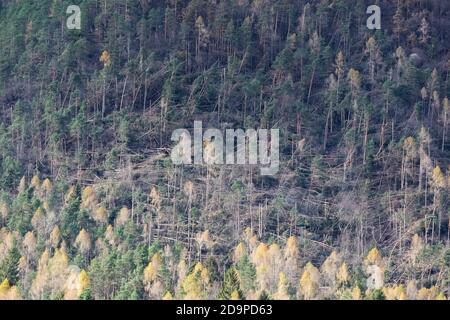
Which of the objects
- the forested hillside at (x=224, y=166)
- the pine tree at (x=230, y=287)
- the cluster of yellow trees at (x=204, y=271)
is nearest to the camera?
the pine tree at (x=230, y=287)

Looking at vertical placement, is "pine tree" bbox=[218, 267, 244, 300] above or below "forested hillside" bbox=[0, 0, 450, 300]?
below

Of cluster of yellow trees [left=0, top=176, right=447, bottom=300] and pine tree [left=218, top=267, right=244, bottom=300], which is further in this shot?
cluster of yellow trees [left=0, top=176, right=447, bottom=300]

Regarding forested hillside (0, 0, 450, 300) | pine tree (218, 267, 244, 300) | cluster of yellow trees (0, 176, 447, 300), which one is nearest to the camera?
pine tree (218, 267, 244, 300)

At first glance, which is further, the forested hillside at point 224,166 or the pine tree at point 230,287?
the forested hillside at point 224,166

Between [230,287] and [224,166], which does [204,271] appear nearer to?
[230,287]

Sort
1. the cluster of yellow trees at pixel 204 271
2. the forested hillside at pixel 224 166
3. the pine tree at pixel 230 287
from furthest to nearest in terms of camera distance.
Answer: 1. the forested hillside at pixel 224 166
2. the cluster of yellow trees at pixel 204 271
3. the pine tree at pixel 230 287

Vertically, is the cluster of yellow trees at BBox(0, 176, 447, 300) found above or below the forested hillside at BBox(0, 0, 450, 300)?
below

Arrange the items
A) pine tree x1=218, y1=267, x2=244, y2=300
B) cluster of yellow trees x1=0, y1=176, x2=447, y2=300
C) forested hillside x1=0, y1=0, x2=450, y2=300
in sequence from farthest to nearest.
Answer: forested hillside x1=0, y1=0, x2=450, y2=300, cluster of yellow trees x1=0, y1=176, x2=447, y2=300, pine tree x1=218, y1=267, x2=244, y2=300
